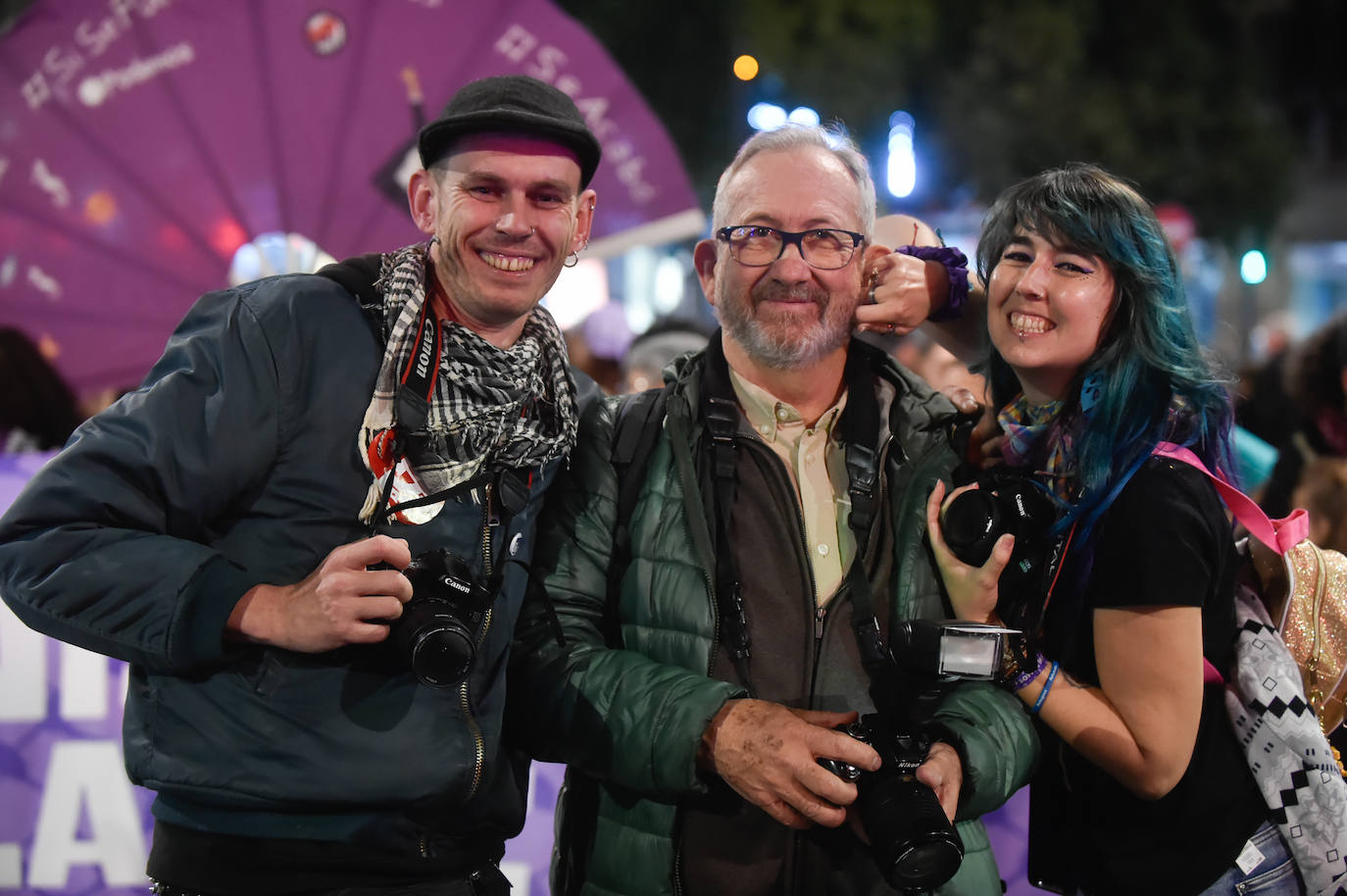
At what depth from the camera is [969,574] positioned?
8.00 feet

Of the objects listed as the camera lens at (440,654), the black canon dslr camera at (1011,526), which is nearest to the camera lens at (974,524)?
the black canon dslr camera at (1011,526)

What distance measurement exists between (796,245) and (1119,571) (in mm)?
1034

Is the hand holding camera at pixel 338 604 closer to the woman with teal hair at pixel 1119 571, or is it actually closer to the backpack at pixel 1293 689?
the woman with teal hair at pixel 1119 571

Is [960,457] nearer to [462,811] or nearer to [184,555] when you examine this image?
[462,811]

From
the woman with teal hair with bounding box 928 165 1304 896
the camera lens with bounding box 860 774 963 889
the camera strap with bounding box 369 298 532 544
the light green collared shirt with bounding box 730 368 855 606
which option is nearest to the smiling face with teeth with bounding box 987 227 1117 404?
the woman with teal hair with bounding box 928 165 1304 896

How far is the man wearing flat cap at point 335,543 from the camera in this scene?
2.01 m

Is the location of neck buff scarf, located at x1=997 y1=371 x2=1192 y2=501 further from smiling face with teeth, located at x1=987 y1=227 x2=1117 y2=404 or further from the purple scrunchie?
the purple scrunchie

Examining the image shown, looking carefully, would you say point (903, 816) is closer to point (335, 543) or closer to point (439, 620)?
point (439, 620)

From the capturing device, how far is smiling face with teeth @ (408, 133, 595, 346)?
2.44 m

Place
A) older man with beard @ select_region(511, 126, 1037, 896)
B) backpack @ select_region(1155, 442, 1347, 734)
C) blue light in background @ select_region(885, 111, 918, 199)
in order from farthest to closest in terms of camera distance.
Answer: blue light in background @ select_region(885, 111, 918, 199)
backpack @ select_region(1155, 442, 1347, 734)
older man with beard @ select_region(511, 126, 1037, 896)

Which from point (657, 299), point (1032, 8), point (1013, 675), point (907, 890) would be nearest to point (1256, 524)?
point (1013, 675)

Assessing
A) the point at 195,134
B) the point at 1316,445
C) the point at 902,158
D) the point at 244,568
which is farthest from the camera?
the point at 902,158

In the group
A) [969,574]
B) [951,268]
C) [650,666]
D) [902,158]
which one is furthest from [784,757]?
[902,158]

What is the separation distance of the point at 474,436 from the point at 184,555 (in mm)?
581
